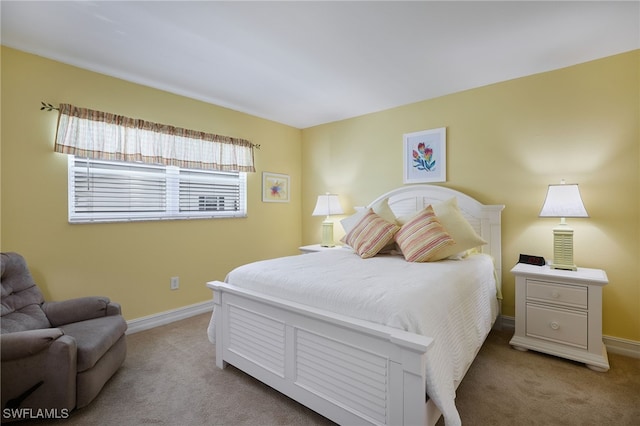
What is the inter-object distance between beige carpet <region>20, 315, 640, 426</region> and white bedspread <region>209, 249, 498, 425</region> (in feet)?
0.87

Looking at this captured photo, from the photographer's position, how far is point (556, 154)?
104 inches

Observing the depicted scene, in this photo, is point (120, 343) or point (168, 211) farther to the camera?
point (168, 211)

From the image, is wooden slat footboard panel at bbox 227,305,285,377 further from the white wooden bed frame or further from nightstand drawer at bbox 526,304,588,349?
nightstand drawer at bbox 526,304,588,349

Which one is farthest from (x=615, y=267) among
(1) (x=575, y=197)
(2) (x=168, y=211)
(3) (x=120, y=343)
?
(2) (x=168, y=211)

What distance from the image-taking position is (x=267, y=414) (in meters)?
1.69

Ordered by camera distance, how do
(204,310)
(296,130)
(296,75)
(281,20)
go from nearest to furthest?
(281,20), (296,75), (204,310), (296,130)

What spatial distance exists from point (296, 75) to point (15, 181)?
241cm

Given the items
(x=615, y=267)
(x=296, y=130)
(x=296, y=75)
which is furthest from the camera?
(x=296, y=130)

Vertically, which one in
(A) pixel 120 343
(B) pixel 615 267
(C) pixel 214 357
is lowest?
(C) pixel 214 357

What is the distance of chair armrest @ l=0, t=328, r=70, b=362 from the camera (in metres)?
1.51

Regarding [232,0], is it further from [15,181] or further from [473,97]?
[473,97]

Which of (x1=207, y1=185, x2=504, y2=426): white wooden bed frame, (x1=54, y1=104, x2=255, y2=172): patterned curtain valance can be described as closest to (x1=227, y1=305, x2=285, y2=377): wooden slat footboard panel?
(x1=207, y1=185, x2=504, y2=426): white wooden bed frame

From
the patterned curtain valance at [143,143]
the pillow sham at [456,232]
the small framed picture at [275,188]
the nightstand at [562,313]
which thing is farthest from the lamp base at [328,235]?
the nightstand at [562,313]

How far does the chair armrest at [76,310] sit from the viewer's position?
2.05 m
